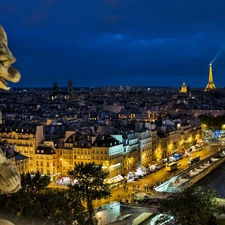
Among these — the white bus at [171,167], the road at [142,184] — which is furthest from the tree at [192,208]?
the white bus at [171,167]

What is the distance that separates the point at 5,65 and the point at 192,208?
16.9 meters

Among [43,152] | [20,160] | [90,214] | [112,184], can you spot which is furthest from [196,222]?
[43,152]

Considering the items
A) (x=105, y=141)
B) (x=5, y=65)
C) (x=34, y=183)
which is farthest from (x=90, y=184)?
(x=5, y=65)

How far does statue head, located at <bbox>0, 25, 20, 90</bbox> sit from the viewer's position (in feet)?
12.9

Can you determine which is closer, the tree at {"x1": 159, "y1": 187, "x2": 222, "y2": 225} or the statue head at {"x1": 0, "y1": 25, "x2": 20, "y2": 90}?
the statue head at {"x1": 0, "y1": 25, "x2": 20, "y2": 90}

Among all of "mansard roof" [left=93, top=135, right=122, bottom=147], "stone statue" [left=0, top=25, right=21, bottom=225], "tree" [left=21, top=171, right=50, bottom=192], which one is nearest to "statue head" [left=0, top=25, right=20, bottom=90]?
"stone statue" [left=0, top=25, right=21, bottom=225]

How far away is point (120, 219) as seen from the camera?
23.8m

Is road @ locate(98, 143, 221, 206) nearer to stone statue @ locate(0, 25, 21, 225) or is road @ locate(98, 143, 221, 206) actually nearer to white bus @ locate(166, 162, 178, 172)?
white bus @ locate(166, 162, 178, 172)

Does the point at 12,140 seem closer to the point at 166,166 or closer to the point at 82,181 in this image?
the point at 166,166

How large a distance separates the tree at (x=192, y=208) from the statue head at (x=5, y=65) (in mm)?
16307

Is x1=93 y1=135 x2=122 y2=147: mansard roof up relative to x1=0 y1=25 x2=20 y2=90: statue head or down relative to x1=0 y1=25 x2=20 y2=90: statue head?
down

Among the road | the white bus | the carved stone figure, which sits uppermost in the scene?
the carved stone figure

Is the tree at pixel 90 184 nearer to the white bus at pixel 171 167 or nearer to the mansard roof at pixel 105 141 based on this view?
the mansard roof at pixel 105 141

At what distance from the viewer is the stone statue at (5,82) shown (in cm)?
394
